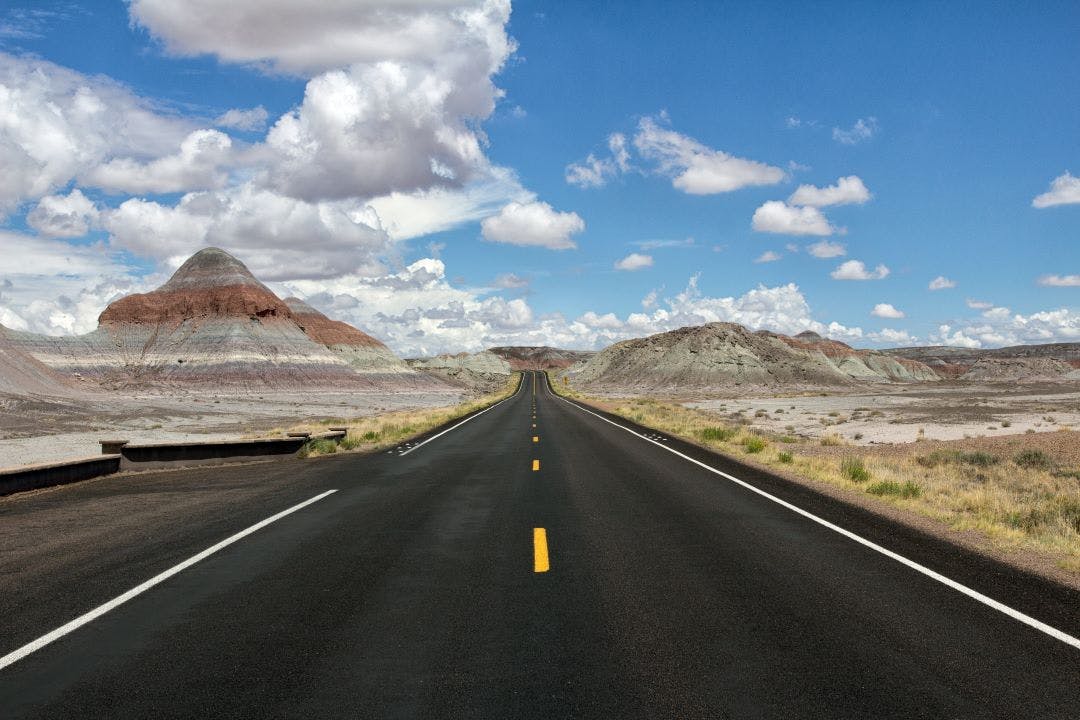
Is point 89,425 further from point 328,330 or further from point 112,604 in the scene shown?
point 328,330

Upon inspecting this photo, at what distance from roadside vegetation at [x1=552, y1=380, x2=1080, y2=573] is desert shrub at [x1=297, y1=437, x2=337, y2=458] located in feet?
39.3

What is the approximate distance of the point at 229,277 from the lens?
12719 centimetres

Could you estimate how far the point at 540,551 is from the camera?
833cm

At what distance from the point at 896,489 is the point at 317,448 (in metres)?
15.6

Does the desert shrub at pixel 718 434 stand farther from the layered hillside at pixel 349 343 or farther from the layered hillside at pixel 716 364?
the layered hillside at pixel 349 343

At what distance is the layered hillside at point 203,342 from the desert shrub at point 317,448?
8734cm

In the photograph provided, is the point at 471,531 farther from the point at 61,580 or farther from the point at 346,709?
the point at 346,709

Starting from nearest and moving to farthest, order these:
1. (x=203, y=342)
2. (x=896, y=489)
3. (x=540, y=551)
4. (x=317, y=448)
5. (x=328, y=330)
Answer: (x=540, y=551) < (x=896, y=489) < (x=317, y=448) < (x=203, y=342) < (x=328, y=330)

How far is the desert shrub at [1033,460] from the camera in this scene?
1982 centimetres

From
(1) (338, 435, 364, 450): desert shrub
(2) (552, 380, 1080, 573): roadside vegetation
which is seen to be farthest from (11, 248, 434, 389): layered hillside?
(2) (552, 380, 1080, 573): roadside vegetation

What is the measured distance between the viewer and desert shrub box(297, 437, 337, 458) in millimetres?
20984

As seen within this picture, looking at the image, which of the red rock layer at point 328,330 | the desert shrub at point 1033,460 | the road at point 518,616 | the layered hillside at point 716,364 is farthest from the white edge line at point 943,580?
the red rock layer at point 328,330

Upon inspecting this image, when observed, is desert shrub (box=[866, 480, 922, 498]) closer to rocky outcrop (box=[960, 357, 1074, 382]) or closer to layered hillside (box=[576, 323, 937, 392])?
layered hillside (box=[576, 323, 937, 392])

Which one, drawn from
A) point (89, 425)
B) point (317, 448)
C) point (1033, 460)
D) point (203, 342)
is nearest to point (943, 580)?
point (1033, 460)
